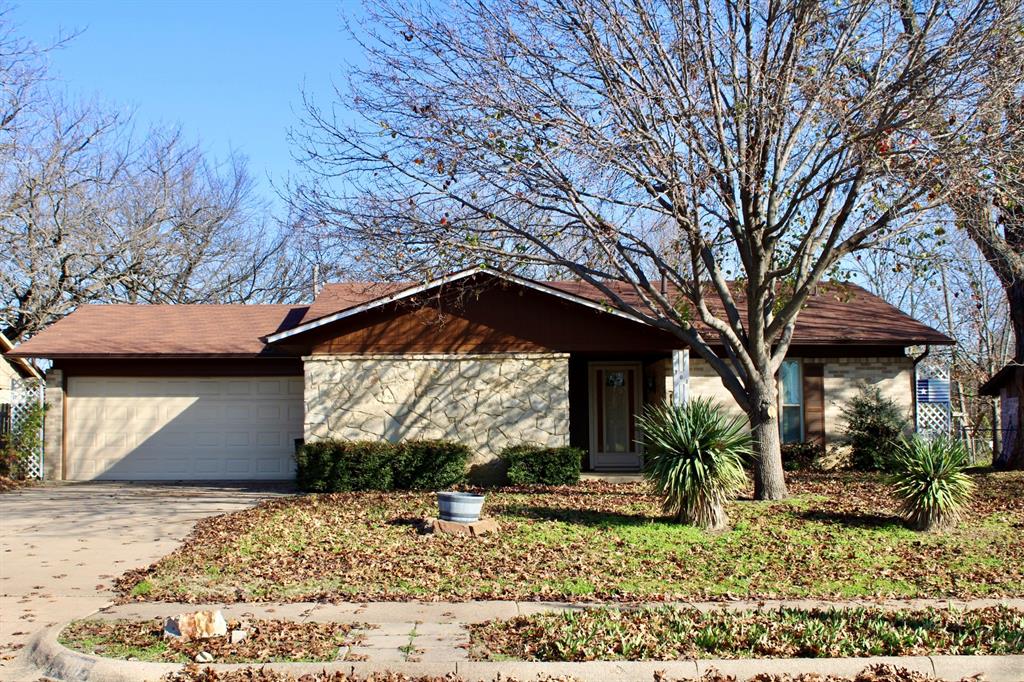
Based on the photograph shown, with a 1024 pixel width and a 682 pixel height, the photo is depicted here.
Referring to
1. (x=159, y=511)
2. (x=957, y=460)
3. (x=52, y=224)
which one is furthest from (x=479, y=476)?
(x=52, y=224)

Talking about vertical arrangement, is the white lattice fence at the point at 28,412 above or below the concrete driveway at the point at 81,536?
above

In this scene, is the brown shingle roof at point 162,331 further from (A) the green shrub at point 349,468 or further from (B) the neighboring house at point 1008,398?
(B) the neighboring house at point 1008,398

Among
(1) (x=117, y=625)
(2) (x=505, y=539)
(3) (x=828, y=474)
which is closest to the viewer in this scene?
(1) (x=117, y=625)

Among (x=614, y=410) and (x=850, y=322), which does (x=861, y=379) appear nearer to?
(x=850, y=322)

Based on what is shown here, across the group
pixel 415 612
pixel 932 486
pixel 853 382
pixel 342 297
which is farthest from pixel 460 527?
pixel 853 382

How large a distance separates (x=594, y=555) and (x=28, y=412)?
14.5m

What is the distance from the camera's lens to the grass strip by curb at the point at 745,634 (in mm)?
7215

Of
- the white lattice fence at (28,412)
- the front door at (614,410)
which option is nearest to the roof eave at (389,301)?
the front door at (614,410)

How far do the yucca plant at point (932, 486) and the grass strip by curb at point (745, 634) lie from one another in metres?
3.74

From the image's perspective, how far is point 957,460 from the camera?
12.6 meters

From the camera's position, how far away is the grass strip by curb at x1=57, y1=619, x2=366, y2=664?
7.15 meters

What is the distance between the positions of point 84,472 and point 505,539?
12.6 m

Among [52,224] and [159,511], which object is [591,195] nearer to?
[159,511]

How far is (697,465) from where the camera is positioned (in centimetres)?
1215
